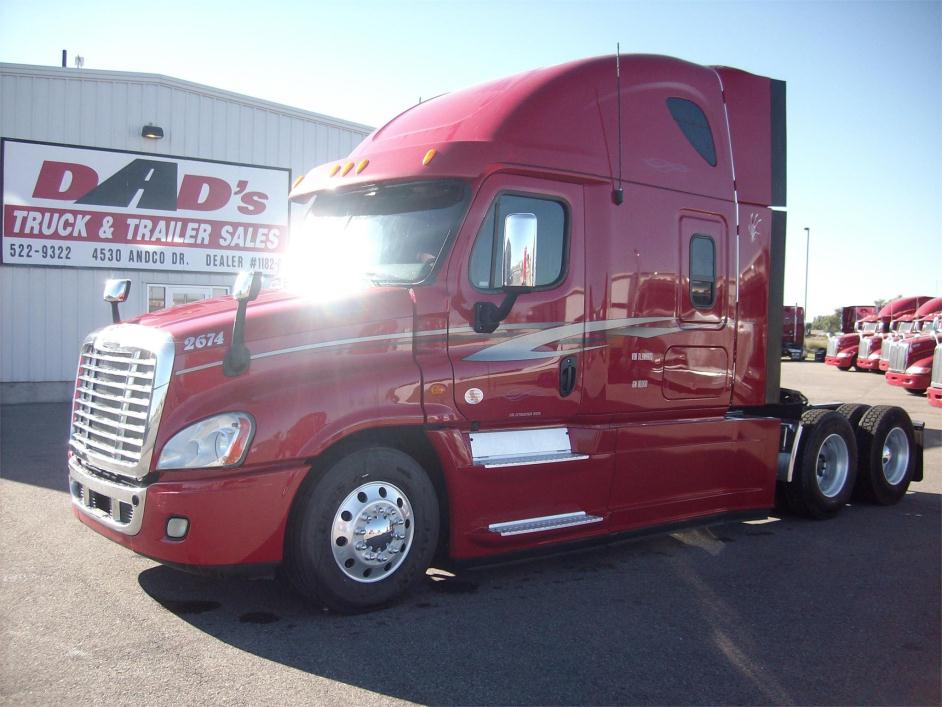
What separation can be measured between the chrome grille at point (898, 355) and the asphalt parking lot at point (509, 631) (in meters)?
18.4

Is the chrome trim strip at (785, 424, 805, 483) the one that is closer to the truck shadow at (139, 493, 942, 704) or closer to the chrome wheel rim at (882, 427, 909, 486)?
the truck shadow at (139, 493, 942, 704)

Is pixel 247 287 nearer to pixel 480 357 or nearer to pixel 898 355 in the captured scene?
pixel 480 357

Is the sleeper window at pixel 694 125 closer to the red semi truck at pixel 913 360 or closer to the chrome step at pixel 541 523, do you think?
the chrome step at pixel 541 523

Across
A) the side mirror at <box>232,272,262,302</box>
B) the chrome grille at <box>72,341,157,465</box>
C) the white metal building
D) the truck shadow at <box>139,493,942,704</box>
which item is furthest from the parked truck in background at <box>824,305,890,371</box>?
the chrome grille at <box>72,341,157,465</box>

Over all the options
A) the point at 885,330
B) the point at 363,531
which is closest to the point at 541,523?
the point at 363,531

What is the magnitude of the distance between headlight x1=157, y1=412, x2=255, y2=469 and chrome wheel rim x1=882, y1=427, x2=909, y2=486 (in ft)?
23.0

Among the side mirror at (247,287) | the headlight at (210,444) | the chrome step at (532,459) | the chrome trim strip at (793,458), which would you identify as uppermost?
the side mirror at (247,287)

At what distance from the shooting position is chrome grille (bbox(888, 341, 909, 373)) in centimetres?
2352

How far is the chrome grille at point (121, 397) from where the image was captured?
4.64 meters

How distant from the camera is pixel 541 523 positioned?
577 centimetres

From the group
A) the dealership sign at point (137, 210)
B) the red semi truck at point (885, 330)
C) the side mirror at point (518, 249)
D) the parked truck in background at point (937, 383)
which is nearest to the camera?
the side mirror at point (518, 249)

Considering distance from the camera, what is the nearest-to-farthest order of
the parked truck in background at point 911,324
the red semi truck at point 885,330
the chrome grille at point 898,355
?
the chrome grille at point 898,355 → the parked truck in background at point 911,324 → the red semi truck at point 885,330

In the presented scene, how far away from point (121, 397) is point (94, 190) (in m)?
11.9

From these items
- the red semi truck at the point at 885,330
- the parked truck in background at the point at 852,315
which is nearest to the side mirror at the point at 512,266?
the red semi truck at the point at 885,330
